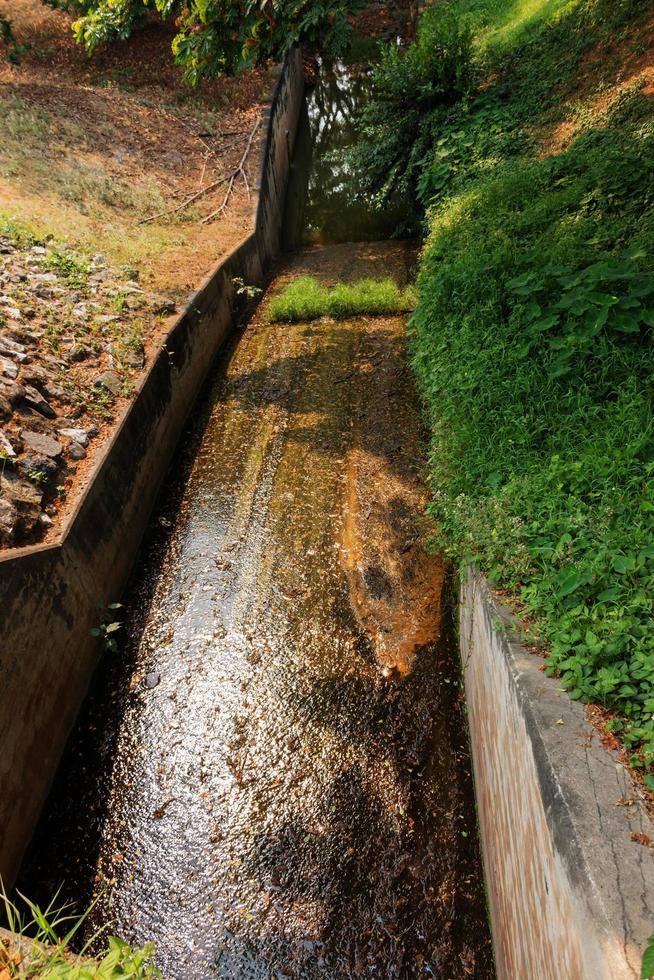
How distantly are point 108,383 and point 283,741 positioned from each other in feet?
12.6

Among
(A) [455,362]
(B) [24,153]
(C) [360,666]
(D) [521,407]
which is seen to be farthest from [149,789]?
(B) [24,153]

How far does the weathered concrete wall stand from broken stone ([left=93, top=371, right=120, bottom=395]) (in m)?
4.29

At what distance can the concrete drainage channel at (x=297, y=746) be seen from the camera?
7.61ft

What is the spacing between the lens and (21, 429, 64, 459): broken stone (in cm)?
497

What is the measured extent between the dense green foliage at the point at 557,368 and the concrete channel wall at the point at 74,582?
2.75m

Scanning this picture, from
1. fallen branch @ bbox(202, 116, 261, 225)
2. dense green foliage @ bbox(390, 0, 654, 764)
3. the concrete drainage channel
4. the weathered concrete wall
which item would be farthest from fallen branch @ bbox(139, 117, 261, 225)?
the weathered concrete wall

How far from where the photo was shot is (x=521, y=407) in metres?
4.33

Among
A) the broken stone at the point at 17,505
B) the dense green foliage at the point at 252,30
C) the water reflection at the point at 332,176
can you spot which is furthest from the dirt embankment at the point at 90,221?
the dense green foliage at the point at 252,30

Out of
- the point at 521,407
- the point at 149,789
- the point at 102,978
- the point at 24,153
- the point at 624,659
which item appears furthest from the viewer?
the point at 24,153

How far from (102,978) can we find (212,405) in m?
5.88

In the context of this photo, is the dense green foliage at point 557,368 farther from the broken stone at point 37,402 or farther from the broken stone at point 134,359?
the broken stone at point 37,402

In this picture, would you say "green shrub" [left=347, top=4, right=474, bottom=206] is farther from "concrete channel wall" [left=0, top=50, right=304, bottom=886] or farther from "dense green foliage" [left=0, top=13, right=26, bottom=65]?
"dense green foliage" [left=0, top=13, right=26, bottom=65]

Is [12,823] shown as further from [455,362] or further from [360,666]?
[455,362]

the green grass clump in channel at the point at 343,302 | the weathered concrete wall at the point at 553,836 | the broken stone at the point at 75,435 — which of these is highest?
the green grass clump in channel at the point at 343,302
